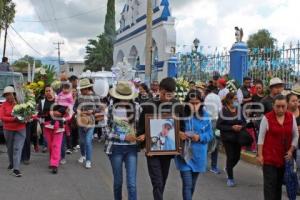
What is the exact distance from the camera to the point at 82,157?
36.7ft

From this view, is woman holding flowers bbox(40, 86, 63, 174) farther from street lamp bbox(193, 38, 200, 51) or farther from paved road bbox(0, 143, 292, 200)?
street lamp bbox(193, 38, 200, 51)

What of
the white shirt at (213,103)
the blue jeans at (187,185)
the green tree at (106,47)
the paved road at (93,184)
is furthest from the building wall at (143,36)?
the green tree at (106,47)

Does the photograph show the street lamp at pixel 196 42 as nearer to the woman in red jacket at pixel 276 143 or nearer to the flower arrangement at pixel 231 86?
the flower arrangement at pixel 231 86

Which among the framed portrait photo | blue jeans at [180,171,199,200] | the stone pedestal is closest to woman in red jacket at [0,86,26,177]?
the framed portrait photo

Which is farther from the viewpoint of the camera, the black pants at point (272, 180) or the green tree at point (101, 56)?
the green tree at point (101, 56)

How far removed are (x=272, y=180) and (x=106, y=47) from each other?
68296 mm

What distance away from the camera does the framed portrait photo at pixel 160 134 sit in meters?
6.29

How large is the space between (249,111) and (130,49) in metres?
22.5

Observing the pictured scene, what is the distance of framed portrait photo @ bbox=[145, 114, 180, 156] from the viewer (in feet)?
20.6

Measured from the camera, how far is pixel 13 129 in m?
9.45

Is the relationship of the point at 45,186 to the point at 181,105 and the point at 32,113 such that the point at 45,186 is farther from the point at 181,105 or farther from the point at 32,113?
the point at 181,105

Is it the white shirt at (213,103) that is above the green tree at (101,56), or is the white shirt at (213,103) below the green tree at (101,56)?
below

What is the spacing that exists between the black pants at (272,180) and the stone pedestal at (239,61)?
371 inches

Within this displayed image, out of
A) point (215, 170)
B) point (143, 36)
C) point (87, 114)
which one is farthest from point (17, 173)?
point (143, 36)
